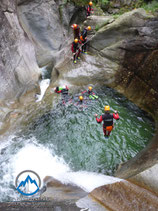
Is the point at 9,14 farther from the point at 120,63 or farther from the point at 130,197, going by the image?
the point at 130,197

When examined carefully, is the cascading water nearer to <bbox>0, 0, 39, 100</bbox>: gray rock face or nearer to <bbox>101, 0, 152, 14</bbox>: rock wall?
<bbox>0, 0, 39, 100</bbox>: gray rock face

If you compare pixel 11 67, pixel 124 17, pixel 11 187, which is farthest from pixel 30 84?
pixel 124 17

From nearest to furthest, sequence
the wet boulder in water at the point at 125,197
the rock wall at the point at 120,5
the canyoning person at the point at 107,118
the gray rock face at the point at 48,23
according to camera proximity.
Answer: the wet boulder in water at the point at 125,197, the canyoning person at the point at 107,118, the gray rock face at the point at 48,23, the rock wall at the point at 120,5

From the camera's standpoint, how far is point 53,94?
28.0ft

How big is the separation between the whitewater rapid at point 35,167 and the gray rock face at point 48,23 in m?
7.33

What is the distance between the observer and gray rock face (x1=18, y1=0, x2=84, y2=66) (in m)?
10.9

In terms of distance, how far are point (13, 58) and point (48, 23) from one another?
502cm

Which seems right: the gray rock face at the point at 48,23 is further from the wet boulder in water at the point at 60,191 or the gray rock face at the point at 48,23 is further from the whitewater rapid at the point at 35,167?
the wet boulder in water at the point at 60,191

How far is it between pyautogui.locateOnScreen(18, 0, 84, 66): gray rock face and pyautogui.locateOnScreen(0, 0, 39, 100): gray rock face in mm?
1345

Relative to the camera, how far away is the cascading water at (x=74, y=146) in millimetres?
5426

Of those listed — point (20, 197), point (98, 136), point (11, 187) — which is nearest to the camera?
point (20, 197)

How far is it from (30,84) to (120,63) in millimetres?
5797

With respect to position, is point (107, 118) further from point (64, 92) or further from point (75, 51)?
point (75, 51)

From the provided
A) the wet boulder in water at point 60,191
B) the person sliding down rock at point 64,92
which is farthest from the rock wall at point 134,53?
the wet boulder in water at point 60,191
